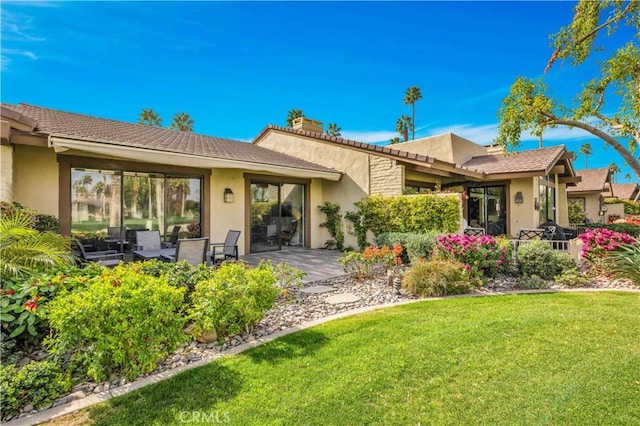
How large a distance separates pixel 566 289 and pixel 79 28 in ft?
52.6

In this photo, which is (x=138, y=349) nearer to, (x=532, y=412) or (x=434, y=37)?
(x=532, y=412)

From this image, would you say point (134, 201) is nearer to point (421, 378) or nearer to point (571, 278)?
point (421, 378)

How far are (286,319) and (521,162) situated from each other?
17.1m

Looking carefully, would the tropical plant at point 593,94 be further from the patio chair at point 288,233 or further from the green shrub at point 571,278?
the patio chair at point 288,233

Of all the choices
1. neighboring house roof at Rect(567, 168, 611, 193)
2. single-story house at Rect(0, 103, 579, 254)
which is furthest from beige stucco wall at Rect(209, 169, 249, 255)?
neighboring house roof at Rect(567, 168, 611, 193)

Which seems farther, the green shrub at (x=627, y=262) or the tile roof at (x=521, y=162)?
the tile roof at (x=521, y=162)

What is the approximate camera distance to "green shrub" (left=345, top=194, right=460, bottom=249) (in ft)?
39.5

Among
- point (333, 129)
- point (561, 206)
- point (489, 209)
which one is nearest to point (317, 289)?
point (489, 209)

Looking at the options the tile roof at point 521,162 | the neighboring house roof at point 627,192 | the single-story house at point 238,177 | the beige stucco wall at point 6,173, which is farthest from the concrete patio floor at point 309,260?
the neighboring house roof at point 627,192

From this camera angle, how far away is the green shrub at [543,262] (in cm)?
867

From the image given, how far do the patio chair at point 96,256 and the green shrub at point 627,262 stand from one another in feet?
43.9

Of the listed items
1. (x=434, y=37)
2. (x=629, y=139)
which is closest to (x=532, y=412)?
(x=629, y=139)

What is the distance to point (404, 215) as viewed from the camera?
42.9 feet

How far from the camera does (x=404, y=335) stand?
5062 millimetres
